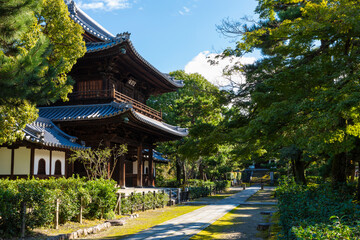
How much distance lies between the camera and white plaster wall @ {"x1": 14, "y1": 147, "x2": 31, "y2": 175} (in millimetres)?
12930

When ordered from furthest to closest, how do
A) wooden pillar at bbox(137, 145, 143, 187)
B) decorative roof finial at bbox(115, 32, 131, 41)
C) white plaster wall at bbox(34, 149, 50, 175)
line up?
1. wooden pillar at bbox(137, 145, 143, 187)
2. decorative roof finial at bbox(115, 32, 131, 41)
3. white plaster wall at bbox(34, 149, 50, 175)

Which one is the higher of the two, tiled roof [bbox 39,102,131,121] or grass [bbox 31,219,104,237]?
tiled roof [bbox 39,102,131,121]

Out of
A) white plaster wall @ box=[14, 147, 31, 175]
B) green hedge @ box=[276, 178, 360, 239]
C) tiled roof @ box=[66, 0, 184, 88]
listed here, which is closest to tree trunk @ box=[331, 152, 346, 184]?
green hedge @ box=[276, 178, 360, 239]

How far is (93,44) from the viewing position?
17781 millimetres

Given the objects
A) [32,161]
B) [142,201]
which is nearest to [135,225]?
[142,201]

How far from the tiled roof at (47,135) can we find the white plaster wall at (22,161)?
0.94 m

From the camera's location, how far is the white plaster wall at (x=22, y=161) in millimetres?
12930

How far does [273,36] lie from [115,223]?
26.3 feet

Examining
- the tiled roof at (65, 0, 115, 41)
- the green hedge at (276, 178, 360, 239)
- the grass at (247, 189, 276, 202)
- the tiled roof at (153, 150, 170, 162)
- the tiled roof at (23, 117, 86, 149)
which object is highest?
the tiled roof at (65, 0, 115, 41)

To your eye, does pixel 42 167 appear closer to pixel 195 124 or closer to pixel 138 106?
pixel 138 106

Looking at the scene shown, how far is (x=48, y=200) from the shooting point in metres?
9.21

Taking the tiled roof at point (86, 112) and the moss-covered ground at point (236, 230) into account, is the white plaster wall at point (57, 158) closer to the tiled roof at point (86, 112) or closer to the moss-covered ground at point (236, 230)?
the tiled roof at point (86, 112)

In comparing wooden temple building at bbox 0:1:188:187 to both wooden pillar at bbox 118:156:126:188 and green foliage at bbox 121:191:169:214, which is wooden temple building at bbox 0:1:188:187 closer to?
wooden pillar at bbox 118:156:126:188

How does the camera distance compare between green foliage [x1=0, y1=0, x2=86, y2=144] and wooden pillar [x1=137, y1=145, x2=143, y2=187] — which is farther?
wooden pillar [x1=137, y1=145, x2=143, y2=187]
